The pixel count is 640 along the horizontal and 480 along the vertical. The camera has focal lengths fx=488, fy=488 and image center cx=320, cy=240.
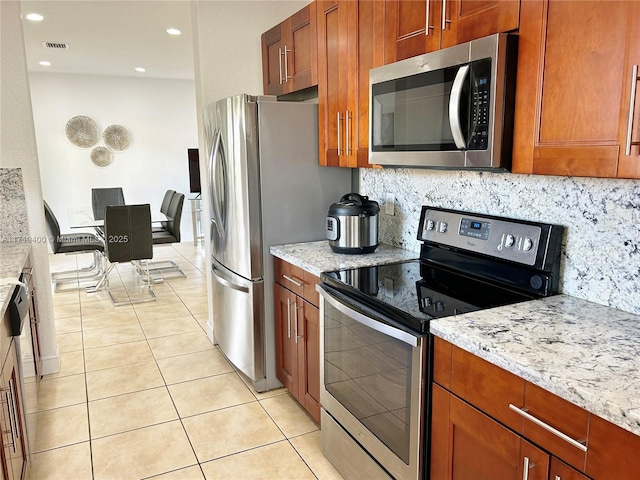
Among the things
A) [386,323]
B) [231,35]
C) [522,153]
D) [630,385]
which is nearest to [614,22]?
[522,153]

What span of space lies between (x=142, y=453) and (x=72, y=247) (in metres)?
3.41

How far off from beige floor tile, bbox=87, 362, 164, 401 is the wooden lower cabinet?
2.83 feet

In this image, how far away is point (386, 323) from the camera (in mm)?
1633

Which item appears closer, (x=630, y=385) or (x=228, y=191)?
(x=630, y=385)

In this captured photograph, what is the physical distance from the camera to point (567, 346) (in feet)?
4.14

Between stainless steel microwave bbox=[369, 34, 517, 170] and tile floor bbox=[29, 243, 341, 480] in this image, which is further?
tile floor bbox=[29, 243, 341, 480]

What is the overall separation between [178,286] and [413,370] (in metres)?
4.21

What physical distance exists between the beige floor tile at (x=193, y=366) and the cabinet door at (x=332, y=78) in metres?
1.55

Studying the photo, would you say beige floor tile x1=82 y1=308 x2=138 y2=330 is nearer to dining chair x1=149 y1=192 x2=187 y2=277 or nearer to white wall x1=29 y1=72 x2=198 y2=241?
dining chair x1=149 y1=192 x2=187 y2=277

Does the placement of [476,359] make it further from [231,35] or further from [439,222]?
[231,35]

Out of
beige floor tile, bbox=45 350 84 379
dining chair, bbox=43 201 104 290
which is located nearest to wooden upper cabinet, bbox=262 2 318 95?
beige floor tile, bbox=45 350 84 379

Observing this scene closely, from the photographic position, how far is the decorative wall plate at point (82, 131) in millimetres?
7102

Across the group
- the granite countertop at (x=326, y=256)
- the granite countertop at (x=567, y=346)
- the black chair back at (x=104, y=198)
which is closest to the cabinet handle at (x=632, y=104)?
the granite countertop at (x=567, y=346)

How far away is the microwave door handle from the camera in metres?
1.59
